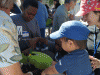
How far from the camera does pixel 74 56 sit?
100 centimetres

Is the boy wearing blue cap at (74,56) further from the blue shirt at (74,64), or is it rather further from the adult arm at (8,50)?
the adult arm at (8,50)

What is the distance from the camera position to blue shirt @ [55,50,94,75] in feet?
3.18

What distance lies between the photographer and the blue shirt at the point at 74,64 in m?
0.97

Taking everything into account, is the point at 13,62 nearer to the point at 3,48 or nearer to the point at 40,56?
the point at 3,48

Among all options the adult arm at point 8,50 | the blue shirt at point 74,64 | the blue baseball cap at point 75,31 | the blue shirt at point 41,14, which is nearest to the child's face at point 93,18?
the blue baseball cap at point 75,31

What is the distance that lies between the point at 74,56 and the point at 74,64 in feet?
0.28

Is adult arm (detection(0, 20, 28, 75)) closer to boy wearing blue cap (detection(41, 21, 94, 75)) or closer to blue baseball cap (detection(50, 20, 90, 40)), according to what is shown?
boy wearing blue cap (detection(41, 21, 94, 75))

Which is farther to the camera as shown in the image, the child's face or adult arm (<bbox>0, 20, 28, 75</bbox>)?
the child's face

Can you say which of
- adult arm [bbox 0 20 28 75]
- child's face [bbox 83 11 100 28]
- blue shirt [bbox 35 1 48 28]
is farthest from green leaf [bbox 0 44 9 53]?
blue shirt [bbox 35 1 48 28]

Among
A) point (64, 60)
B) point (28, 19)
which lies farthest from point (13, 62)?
point (28, 19)

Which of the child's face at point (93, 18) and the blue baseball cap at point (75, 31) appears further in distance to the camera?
the child's face at point (93, 18)

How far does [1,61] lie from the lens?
64 cm

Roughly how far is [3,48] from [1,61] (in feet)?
0.34

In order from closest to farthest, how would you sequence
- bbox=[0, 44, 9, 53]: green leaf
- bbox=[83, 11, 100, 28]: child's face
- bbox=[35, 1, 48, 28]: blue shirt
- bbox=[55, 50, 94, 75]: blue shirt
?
bbox=[0, 44, 9, 53]: green leaf < bbox=[55, 50, 94, 75]: blue shirt < bbox=[83, 11, 100, 28]: child's face < bbox=[35, 1, 48, 28]: blue shirt
